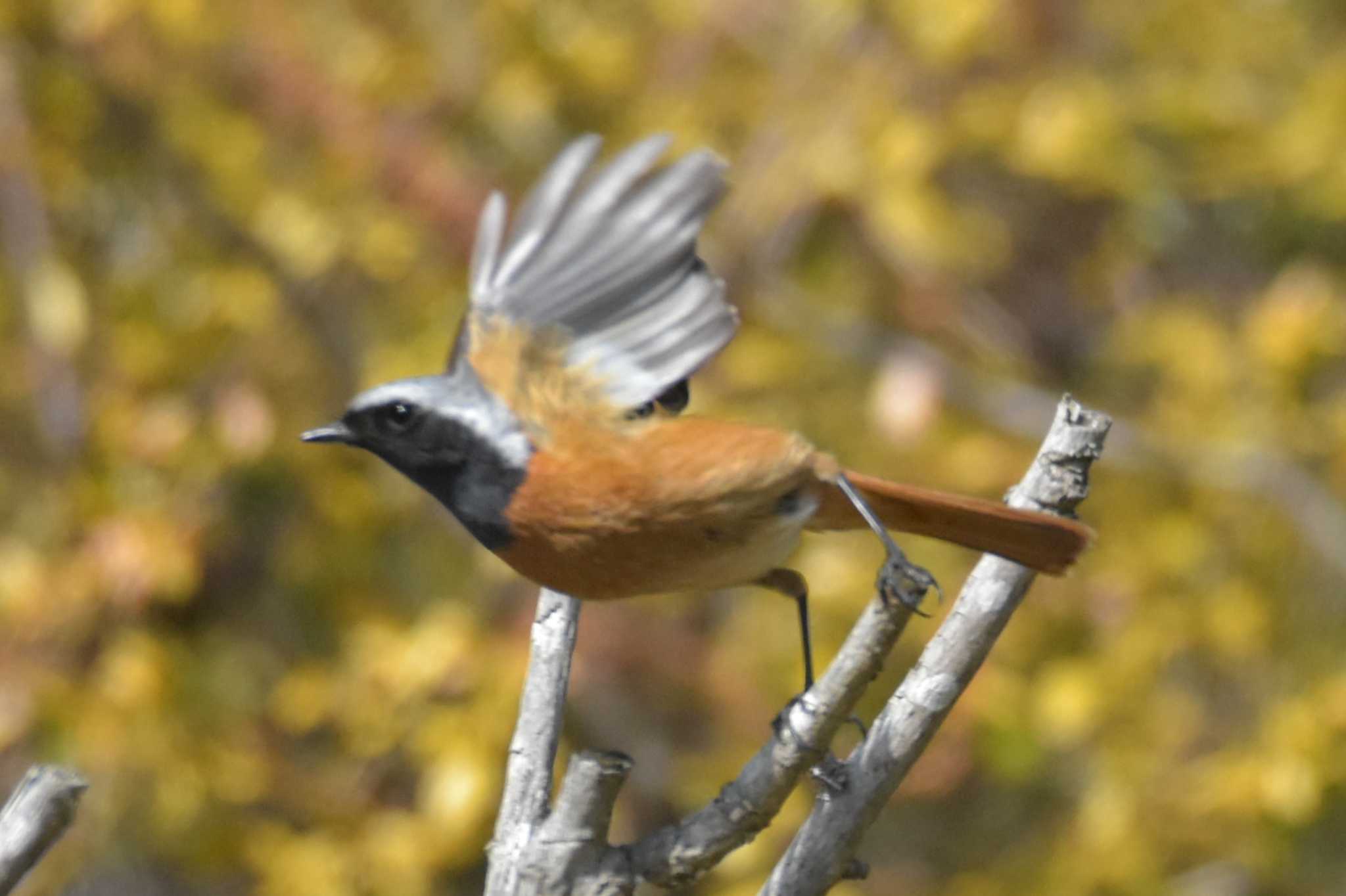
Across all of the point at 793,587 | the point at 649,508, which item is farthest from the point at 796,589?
the point at 649,508

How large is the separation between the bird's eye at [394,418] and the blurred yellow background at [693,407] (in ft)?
6.58

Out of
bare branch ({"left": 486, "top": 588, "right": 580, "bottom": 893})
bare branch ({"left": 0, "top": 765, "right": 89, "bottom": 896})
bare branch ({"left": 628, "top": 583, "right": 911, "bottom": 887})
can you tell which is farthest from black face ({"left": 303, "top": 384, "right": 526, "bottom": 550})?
bare branch ({"left": 0, "top": 765, "right": 89, "bottom": 896})

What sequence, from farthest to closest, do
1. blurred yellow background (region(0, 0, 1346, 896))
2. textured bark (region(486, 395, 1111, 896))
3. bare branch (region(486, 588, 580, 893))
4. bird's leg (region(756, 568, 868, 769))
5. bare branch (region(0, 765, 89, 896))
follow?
blurred yellow background (region(0, 0, 1346, 896)), bird's leg (region(756, 568, 868, 769)), bare branch (region(486, 588, 580, 893)), textured bark (region(486, 395, 1111, 896)), bare branch (region(0, 765, 89, 896))

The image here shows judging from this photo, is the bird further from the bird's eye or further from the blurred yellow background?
the blurred yellow background

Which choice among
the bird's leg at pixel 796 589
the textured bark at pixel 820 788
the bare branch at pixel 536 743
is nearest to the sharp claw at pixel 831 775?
the textured bark at pixel 820 788

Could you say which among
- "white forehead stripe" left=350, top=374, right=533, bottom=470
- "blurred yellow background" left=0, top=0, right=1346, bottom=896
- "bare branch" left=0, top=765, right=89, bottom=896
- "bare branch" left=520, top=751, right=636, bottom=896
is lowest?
"bare branch" left=0, top=765, right=89, bottom=896

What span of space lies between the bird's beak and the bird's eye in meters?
0.06

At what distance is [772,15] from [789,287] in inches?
42.7

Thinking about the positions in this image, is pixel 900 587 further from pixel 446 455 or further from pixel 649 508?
pixel 446 455

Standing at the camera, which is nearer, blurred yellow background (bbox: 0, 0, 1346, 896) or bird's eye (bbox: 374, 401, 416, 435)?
bird's eye (bbox: 374, 401, 416, 435)

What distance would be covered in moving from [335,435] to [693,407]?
219cm

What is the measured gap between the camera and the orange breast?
233 centimetres

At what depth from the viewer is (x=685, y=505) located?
7.77ft

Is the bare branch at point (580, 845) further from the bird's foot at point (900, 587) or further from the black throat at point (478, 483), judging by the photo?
the black throat at point (478, 483)
